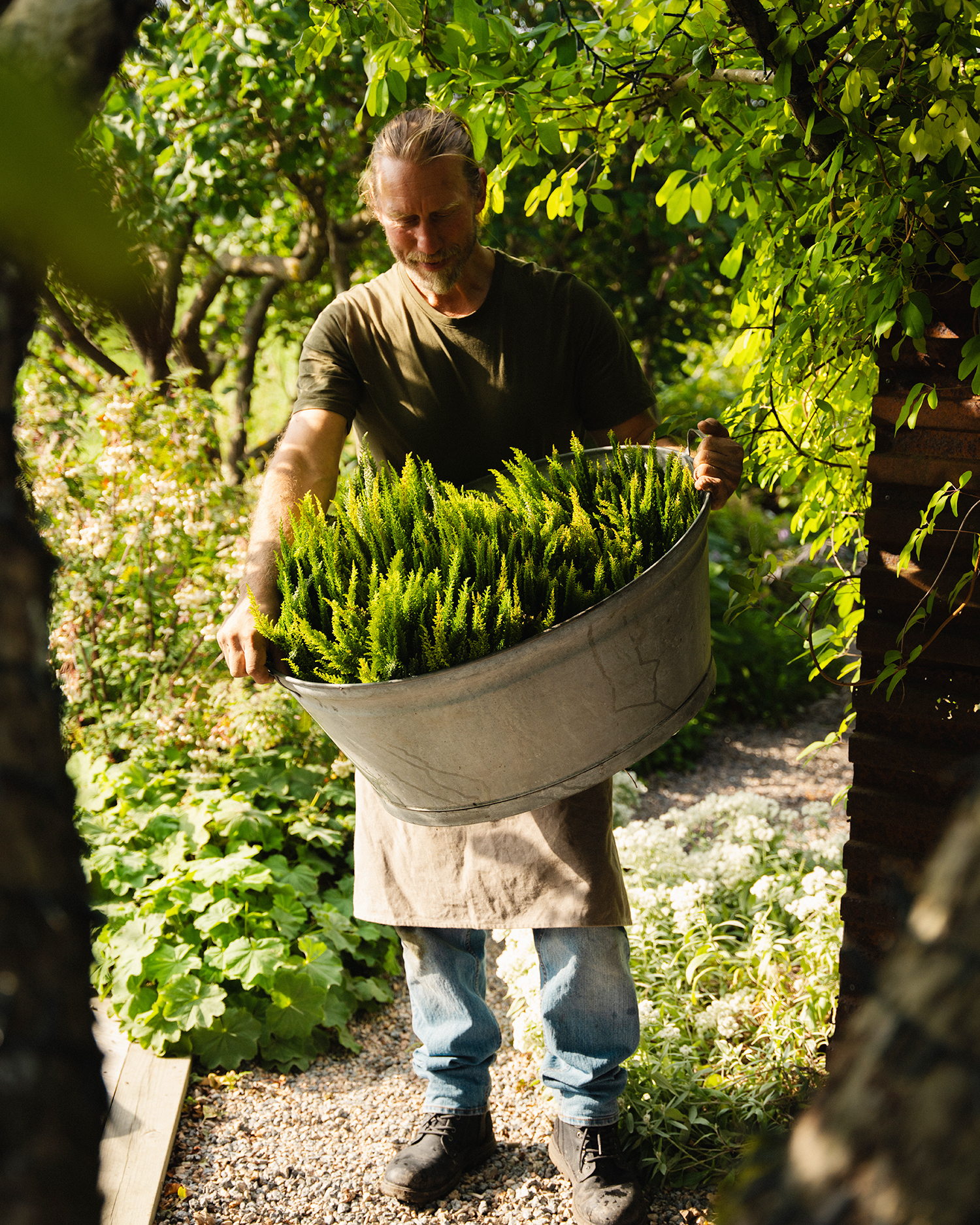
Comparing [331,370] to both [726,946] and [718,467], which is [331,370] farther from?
[726,946]

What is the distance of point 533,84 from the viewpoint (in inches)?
70.3

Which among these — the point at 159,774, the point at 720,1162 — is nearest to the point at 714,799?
the point at 720,1162

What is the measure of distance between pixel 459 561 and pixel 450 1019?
3.94ft

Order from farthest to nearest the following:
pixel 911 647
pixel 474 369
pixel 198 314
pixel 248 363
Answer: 1. pixel 248 363
2. pixel 198 314
3. pixel 474 369
4. pixel 911 647

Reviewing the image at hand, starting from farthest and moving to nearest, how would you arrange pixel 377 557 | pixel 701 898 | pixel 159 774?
pixel 159 774 → pixel 701 898 → pixel 377 557

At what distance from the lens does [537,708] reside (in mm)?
1474

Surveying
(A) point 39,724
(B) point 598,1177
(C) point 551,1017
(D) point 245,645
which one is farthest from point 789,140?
(B) point 598,1177

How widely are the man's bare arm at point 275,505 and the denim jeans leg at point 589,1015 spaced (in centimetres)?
88

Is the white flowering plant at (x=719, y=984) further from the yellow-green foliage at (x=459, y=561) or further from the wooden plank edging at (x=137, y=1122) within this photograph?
the yellow-green foliage at (x=459, y=561)

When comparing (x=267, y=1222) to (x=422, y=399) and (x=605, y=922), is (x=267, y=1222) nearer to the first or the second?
(x=605, y=922)

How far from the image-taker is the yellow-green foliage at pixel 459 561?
1.47m

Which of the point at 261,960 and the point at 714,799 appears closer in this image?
the point at 261,960

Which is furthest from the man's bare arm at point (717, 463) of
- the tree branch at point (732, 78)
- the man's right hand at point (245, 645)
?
the man's right hand at point (245, 645)

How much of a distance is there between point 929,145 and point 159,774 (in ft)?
9.66
